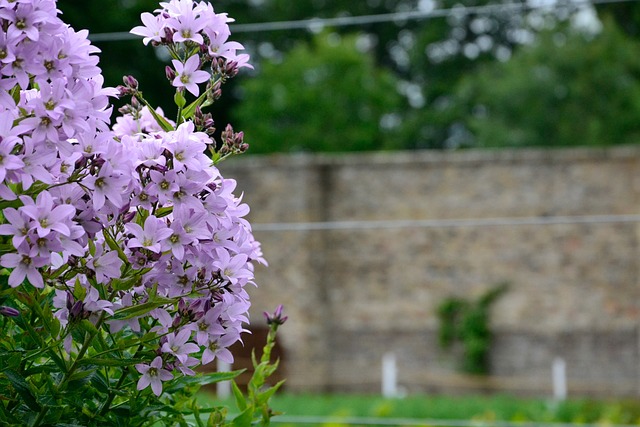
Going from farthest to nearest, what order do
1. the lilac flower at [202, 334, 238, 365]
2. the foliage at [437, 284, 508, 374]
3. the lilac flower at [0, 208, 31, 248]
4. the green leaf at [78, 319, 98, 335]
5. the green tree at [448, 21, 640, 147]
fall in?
the green tree at [448, 21, 640, 147] < the foliage at [437, 284, 508, 374] < the lilac flower at [202, 334, 238, 365] < the green leaf at [78, 319, 98, 335] < the lilac flower at [0, 208, 31, 248]

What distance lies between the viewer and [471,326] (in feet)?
35.1

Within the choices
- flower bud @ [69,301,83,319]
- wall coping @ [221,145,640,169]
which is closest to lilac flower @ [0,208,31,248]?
flower bud @ [69,301,83,319]

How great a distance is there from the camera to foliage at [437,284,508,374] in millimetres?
10695

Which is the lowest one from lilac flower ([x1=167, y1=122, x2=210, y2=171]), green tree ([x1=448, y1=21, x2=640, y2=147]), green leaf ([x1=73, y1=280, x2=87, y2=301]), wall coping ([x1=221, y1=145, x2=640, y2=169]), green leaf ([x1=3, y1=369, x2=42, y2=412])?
green leaf ([x1=3, y1=369, x2=42, y2=412])

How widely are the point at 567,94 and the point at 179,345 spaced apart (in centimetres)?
1773

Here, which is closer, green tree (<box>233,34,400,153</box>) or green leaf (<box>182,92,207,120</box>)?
green leaf (<box>182,92,207,120</box>)

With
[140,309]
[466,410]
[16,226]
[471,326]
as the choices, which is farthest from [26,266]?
[471,326]

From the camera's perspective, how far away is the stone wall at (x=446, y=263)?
1045 cm

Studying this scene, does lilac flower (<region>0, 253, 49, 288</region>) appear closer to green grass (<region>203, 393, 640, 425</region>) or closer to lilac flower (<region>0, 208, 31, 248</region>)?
lilac flower (<region>0, 208, 31, 248</region>)

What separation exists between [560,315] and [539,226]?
0.83 meters

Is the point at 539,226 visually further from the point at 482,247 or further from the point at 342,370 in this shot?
Result: the point at 342,370

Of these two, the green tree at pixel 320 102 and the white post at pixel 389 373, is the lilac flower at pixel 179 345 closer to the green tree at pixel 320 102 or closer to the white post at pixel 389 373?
the white post at pixel 389 373

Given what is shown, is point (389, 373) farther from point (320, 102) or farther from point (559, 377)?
point (320, 102)

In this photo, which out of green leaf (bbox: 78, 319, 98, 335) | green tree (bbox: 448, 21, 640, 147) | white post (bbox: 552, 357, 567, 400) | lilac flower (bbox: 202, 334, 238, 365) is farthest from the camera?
green tree (bbox: 448, 21, 640, 147)
